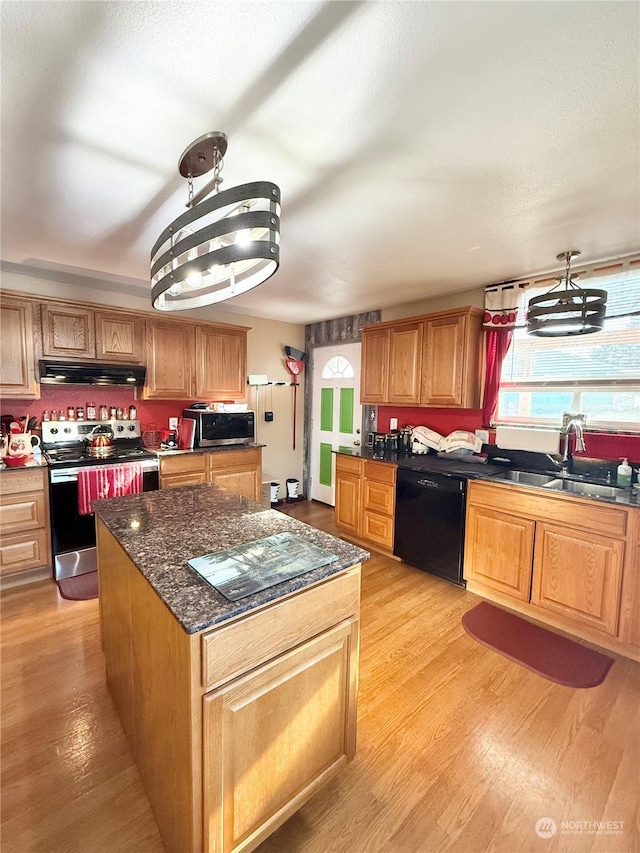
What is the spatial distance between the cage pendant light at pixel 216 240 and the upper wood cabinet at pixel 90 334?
208 centimetres

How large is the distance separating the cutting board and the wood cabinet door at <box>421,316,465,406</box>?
2299 millimetres

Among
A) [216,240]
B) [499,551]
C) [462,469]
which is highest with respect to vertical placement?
[216,240]

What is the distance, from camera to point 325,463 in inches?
200

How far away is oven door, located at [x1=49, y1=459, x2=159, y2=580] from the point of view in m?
2.93

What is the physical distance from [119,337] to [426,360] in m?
2.84

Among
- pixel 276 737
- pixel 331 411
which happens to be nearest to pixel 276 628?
pixel 276 737

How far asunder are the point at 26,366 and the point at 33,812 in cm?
285

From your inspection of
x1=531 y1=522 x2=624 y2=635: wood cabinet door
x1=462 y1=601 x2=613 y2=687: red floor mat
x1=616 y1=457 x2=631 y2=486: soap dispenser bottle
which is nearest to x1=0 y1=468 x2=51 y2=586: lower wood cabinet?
x1=462 y1=601 x2=613 y2=687: red floor mat

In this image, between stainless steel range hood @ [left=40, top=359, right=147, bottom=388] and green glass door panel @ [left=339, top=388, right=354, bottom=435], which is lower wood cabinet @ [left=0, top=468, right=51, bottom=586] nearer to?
stainless steel range hood @ [left=40, top=359, right=147, bottom=388]

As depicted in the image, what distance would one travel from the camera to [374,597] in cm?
280

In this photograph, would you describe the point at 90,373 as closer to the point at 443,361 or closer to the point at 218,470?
the point at 218,470

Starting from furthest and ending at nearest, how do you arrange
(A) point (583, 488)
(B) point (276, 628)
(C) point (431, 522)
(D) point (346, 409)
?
(D) point (346, 409) → (C) point (431, 522) → (A) point (583, 488) → (B) point (276, 628)

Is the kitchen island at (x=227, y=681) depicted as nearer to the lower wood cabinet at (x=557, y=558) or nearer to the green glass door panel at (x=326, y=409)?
the lower wood cabinet at (x=557, y=558)

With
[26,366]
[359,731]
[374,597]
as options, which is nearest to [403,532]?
[374,597]
